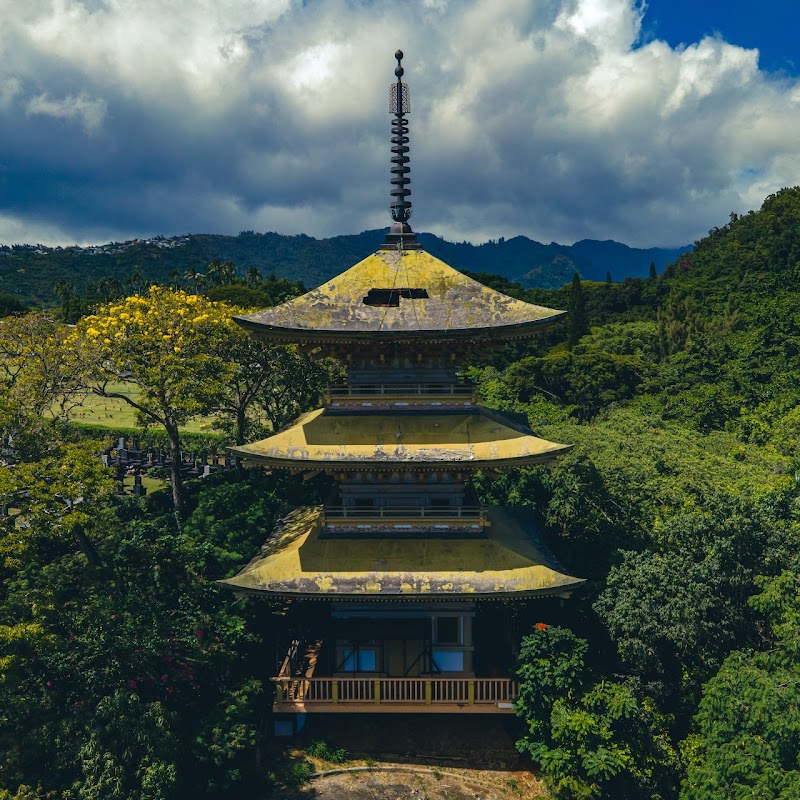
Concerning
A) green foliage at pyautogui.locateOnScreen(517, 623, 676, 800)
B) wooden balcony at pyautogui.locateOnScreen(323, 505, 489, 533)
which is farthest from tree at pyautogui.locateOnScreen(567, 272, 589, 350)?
green foliage at pyautogui.locateOnScreen(517, 623, 676, 800)

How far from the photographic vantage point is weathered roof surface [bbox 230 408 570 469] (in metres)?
22.0

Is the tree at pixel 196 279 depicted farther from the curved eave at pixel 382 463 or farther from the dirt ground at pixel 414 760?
the dirt ground at pixel 414 760

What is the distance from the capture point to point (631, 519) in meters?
28.9

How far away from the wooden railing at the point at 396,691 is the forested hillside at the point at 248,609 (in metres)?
1.20

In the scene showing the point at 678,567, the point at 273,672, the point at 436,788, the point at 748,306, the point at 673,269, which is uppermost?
the point at 673,269

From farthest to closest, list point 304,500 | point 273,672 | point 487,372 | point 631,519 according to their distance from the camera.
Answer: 1. point 487,372
2. point 304,500
3. point 631,519
4. point 273,672

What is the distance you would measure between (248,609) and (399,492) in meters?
6.50

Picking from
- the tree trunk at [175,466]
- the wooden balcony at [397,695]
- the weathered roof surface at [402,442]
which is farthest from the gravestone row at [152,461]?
the weathered roof surface at [402,442]

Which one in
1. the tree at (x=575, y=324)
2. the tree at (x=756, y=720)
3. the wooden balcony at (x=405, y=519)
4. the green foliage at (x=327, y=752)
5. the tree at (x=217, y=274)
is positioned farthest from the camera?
the tree at (x=217, y=274)

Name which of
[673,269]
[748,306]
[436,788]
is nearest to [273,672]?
[436,788]

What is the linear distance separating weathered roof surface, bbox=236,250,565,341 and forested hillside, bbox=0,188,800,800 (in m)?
8.78

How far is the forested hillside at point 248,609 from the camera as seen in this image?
19453mm

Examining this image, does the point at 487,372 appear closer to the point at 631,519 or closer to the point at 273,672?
the point at 631,519

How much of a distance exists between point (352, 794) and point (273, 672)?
206 inches
